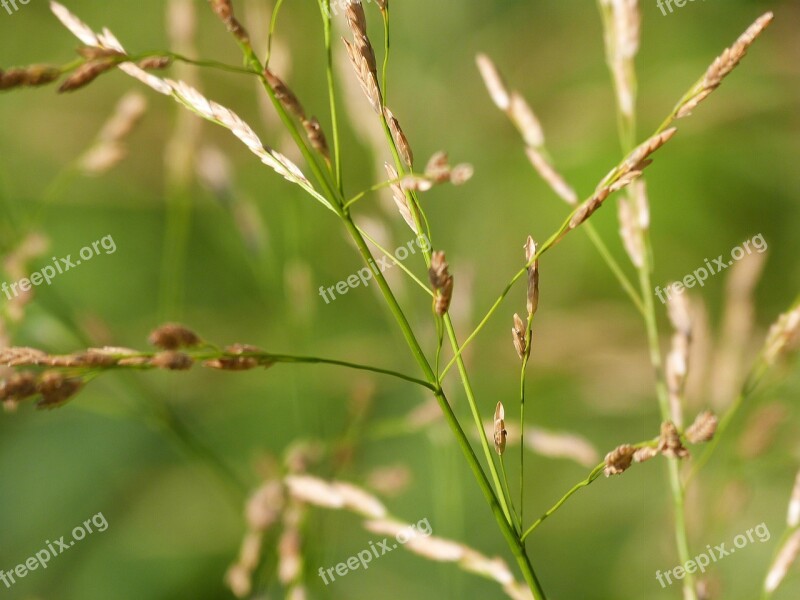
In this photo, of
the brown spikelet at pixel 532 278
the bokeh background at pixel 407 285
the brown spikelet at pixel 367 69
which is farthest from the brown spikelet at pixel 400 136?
the bokeh background at pixel 407 285

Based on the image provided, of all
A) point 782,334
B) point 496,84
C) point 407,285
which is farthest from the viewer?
point 407,285

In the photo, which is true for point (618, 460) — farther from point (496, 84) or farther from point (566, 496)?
point (496, 84)

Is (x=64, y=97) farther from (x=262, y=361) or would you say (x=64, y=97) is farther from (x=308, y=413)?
(x=262, y=361)

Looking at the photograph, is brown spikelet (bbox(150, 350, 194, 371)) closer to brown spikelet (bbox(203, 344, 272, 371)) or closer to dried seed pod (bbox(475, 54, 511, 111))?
brown spikelet (bbox(203, 344, 272, 371))

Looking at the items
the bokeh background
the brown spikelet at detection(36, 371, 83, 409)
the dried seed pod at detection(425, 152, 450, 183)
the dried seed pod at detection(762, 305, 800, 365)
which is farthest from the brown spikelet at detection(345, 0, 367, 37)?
the bokeh background

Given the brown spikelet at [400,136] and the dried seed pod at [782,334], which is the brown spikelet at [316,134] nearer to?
the brown spikelet at [400,136]

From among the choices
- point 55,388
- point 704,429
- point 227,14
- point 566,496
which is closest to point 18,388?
point 55,388

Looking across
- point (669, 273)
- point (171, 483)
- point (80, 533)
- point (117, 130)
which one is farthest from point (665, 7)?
point (80, 533)
